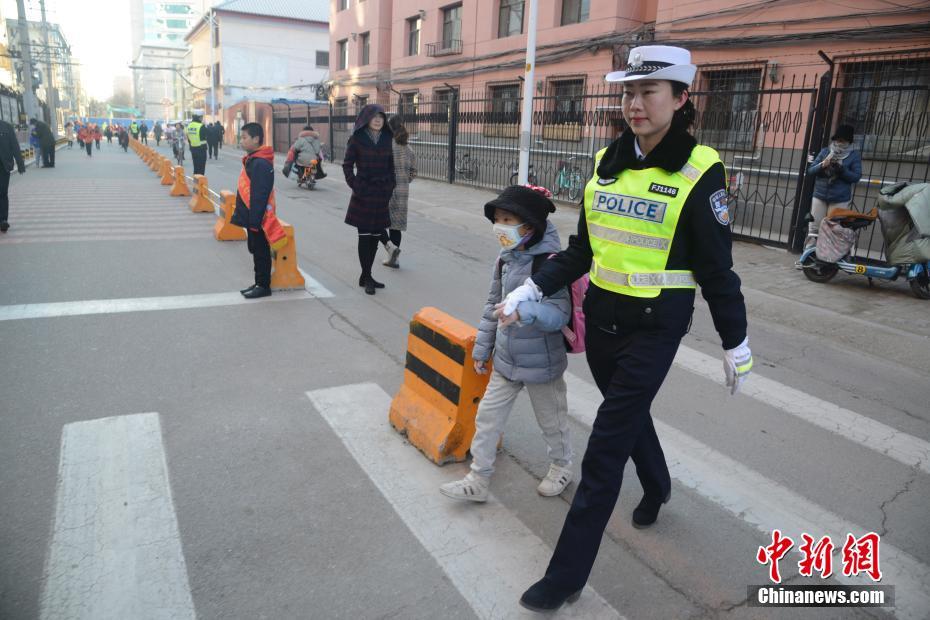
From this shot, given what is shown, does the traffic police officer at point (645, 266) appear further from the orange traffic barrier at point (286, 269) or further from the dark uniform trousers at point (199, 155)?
the dark uniform trousers at point (199, 155)

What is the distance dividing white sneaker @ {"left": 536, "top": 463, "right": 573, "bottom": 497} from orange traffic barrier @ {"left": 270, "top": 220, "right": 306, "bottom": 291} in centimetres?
462

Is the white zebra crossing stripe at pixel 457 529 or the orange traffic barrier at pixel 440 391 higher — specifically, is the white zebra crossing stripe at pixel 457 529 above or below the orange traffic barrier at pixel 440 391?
below

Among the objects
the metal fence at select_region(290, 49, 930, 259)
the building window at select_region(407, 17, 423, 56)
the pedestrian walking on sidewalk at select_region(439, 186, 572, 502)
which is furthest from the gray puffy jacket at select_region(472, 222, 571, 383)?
the building window at select_region(407, 17, 423, 56)

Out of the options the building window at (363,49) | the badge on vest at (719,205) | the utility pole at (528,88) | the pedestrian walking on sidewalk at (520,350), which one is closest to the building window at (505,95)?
the utility pole at (528,88)

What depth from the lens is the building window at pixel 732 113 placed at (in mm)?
13461

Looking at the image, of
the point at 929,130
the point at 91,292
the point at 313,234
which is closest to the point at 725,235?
the point at 91,292

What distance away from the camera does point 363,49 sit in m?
32.5

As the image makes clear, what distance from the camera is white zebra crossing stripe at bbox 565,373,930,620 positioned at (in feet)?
9.20

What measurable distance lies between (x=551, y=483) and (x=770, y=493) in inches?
46.8

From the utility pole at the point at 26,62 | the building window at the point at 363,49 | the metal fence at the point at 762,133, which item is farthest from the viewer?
the building window at the point at 363,49

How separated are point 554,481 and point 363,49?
107 ft

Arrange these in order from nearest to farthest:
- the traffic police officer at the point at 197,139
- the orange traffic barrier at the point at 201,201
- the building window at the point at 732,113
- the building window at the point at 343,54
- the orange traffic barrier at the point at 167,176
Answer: the orange traffic barrier at the point at 201,201
the building window at the point at 732,113
the traffic police officer at the point at 197,139
the orange traffic barrier at the point at 167,176
the building window at the point at 343,54

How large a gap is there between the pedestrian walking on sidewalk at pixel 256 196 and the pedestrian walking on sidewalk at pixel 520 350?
13.3ft

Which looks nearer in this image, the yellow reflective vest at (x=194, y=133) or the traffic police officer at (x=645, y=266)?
the traffic police officer at (x=645, y=266)
